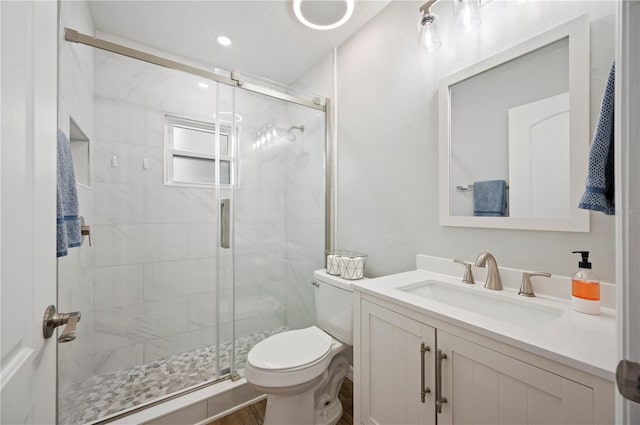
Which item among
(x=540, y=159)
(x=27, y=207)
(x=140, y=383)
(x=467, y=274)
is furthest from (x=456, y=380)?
(x=140, y=383)

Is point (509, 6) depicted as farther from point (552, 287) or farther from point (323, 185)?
point (323, 185)

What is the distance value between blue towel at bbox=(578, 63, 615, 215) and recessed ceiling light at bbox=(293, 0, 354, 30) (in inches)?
57.0

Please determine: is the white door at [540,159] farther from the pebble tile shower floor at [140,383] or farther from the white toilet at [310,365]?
the pebble tile shower floor at [140,383]

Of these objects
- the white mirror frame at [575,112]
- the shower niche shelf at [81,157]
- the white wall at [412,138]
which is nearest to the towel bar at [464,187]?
the white wall at [412,138]

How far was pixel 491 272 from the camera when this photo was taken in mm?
1134

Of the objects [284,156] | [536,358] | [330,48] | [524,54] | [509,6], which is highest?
[330,48]

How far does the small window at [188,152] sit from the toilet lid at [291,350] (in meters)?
1.38

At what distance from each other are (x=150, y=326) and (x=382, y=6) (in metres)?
2.82

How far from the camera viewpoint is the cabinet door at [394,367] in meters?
0.94

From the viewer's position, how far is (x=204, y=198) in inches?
89.7

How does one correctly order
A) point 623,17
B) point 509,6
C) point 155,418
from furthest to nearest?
point 155,418 < point 509,6 < point 623,17

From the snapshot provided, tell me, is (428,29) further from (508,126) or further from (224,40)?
(224,40)

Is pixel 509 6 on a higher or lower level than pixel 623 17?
higher

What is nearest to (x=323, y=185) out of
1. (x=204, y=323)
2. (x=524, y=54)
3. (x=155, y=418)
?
(x=524, y=54)
